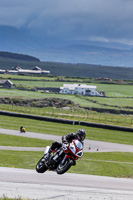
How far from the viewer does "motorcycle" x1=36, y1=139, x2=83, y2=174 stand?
17094 millimetres

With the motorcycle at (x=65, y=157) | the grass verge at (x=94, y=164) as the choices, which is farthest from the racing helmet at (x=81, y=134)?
the grass verge at (x=94, y=164)

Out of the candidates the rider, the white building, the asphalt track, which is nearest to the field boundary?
the asphalt track

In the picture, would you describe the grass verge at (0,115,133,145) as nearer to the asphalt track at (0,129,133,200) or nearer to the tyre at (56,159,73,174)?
the asphalt track at (0,129,133,200)

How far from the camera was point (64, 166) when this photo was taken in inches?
675

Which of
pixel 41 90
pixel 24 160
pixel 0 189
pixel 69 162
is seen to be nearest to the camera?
pixel 69 162

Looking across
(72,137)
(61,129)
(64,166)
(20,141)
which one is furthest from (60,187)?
(61,129)

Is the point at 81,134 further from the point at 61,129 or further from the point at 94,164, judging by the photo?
the point at 61,129

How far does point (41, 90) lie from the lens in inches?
7397

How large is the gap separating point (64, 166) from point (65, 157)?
0.43 metres

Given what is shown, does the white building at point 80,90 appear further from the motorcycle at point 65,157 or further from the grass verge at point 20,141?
the motorcycle at point 65,157

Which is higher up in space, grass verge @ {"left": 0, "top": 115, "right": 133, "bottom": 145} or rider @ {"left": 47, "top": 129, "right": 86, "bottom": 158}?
rider @ {"left": 47, "top": 129, "right": 86, "bottom": 158}

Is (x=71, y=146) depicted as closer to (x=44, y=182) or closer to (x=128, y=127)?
(x=44, y=182)

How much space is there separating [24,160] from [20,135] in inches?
973

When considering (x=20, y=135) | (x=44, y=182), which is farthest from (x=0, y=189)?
(x=20, y=135)
